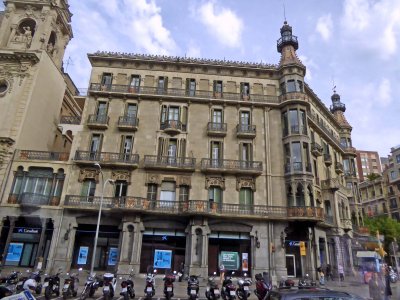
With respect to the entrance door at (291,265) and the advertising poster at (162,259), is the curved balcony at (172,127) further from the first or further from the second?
the entrance door at (291,265)

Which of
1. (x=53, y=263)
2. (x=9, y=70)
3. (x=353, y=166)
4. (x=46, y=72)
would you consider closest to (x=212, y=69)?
(x=46, y=72)

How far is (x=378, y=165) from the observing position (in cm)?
9325

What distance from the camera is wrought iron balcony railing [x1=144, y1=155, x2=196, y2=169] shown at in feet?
86.2

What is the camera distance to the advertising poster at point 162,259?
80.3 feet

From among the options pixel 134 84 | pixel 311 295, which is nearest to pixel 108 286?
pixel 311 295

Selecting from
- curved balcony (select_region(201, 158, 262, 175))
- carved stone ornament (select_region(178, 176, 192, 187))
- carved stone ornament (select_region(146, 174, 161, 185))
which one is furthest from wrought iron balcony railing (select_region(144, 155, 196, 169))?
curved balcony (select_region(201, 158, 262, 175))

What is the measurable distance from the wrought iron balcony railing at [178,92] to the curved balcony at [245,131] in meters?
3.09

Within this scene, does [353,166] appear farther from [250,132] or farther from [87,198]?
[87,198]

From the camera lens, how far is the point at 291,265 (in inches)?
1006

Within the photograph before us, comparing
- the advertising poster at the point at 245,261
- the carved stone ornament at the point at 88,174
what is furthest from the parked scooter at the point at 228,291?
the carved stone ornament at the point at 88,174

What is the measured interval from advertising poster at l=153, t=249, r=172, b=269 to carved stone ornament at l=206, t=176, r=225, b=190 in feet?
22.1

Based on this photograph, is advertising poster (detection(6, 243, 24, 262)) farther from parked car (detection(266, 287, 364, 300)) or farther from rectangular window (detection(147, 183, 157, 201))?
parked car (detection(266, 287, 364, 300))

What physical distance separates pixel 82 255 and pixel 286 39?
29965 mm

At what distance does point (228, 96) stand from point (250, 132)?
457 cm
